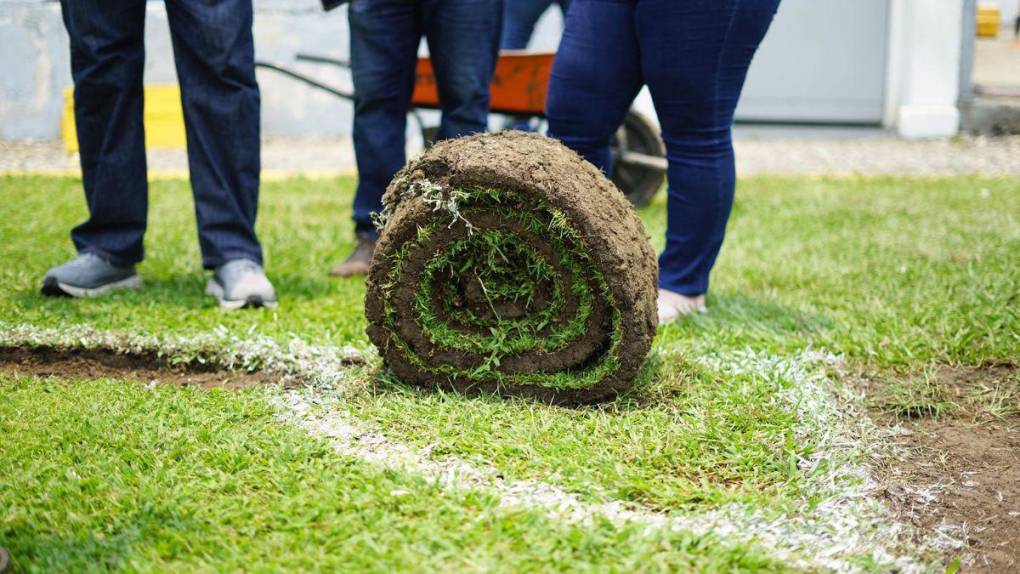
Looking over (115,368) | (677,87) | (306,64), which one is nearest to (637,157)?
(677,87)

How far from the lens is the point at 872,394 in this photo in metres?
2.62

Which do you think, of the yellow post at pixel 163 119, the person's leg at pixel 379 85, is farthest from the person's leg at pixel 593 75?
the yellow post at pixel 163 119

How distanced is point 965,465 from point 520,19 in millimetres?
4203

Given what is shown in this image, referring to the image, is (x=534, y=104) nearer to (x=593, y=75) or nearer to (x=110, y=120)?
(x=593, y=75)

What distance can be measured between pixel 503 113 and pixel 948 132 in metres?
4.95

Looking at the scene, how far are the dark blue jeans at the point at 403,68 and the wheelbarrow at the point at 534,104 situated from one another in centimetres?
91

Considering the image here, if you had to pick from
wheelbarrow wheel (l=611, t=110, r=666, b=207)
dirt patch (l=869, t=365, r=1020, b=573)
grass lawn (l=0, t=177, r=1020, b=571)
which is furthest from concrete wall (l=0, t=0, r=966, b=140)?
dirt patch (l=869, t=365, r=1020, b=573)

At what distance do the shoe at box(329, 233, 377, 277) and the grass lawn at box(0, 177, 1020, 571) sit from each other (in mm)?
97

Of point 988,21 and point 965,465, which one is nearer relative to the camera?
point 965,465

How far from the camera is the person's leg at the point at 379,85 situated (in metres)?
3.67

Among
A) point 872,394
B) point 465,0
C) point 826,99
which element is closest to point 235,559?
point 872,394

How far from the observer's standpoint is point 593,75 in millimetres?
3035

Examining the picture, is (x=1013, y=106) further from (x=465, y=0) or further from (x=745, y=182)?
(x=465, y=0)

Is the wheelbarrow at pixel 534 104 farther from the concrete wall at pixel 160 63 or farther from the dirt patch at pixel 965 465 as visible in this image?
the concrete wall at pixel 160 63
